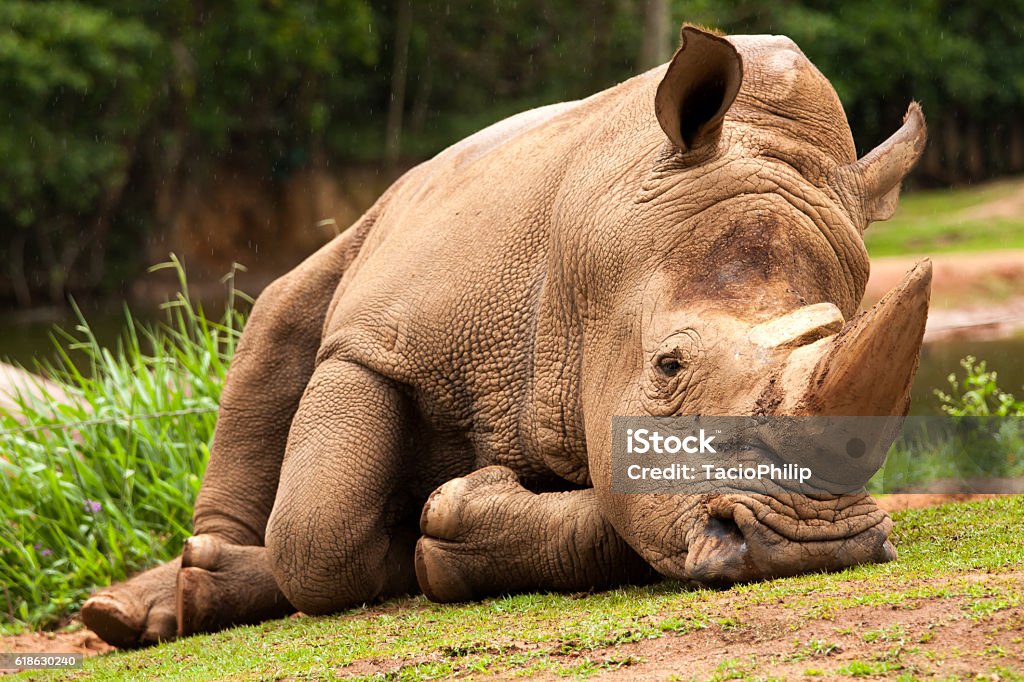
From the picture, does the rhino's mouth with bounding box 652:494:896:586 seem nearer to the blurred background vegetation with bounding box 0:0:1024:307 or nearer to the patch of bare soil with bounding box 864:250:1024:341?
the patch of bare soil with bounding box 864:250:1024:341

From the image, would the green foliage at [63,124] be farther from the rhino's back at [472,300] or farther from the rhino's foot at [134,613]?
the rhino's back at [472,300]

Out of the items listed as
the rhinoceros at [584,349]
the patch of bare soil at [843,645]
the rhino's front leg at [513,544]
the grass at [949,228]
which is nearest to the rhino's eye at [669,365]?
the rhinoceros at [584,349]

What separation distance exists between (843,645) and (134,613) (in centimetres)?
301

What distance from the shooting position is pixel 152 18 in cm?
2522

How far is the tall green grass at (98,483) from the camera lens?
6574 mm

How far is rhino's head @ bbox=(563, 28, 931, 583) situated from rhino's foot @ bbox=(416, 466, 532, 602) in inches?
15.7

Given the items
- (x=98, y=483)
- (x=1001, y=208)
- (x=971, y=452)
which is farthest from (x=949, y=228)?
(x=98, y=483)

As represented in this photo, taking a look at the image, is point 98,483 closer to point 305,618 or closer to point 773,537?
point 305,618

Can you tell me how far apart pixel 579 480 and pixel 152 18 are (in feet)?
74.4

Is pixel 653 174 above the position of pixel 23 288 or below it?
above

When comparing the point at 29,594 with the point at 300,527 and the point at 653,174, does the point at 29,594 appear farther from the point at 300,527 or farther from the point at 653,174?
the point at 653,174

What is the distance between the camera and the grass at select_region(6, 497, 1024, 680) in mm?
3150

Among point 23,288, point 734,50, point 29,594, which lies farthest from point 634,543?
point 23,288

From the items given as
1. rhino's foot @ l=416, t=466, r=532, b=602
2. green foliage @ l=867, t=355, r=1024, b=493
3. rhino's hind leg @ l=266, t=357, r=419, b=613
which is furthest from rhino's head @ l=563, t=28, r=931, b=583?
green foliage @ l=867, t=355, r=1024, b=493
